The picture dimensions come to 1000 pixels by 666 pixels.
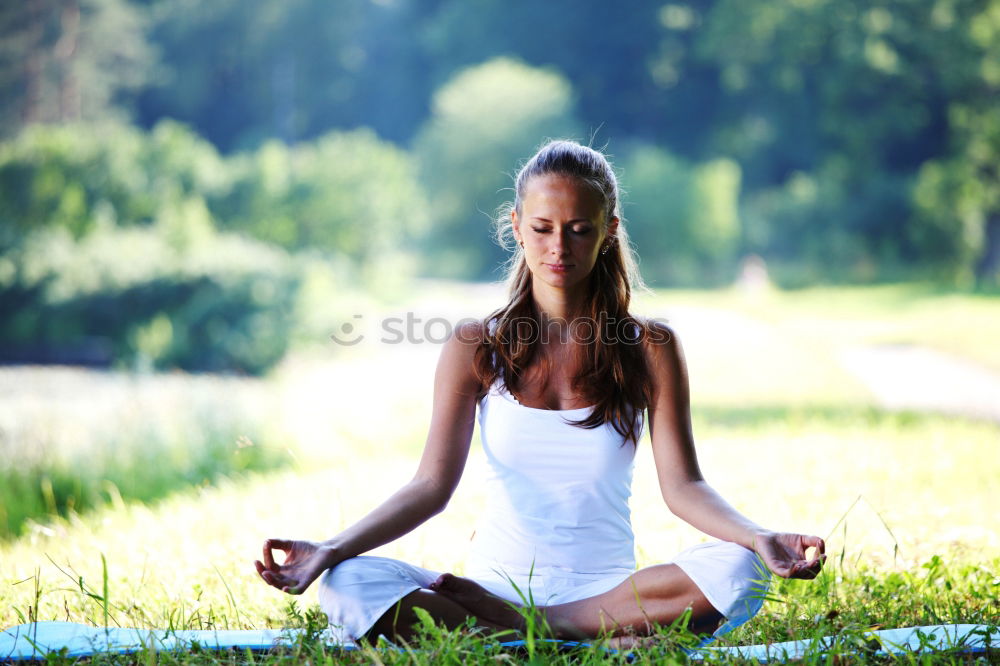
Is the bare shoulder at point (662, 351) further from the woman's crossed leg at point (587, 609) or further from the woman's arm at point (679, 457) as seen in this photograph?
the woman's crossed leg at point (587, 609)

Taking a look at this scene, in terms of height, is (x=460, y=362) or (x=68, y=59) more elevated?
(x=68, y=59)

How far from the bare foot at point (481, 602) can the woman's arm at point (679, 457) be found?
1.48 ft

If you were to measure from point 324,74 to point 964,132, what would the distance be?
610 inches

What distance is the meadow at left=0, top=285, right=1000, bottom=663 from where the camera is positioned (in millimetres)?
2533

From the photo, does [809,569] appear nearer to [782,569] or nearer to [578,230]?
[782,569]

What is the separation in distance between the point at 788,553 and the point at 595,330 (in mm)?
725

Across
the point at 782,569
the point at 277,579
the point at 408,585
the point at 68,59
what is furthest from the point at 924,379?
the point at 68,59

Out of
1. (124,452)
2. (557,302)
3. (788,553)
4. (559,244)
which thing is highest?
(559,244)

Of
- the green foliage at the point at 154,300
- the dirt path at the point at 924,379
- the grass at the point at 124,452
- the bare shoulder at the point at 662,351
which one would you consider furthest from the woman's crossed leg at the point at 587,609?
the green foliage at the point at 154,300

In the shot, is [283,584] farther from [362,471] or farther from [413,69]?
[413,69]

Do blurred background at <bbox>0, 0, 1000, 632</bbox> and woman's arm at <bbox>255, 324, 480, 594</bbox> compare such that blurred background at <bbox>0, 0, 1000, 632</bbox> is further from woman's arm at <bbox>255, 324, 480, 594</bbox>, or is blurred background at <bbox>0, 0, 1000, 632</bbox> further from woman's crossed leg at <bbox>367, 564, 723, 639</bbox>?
woman's crossed leg at <bbox>367, 564, 723, 639</bbox>

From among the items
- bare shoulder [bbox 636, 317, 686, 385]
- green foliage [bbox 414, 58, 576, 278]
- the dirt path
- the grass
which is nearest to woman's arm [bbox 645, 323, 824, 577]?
bare shoulder [bbox 636, 317, 686, 385]

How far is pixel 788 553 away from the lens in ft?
6.57

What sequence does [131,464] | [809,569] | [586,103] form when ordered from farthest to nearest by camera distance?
[586,103]
[131,464]
[809,569]
